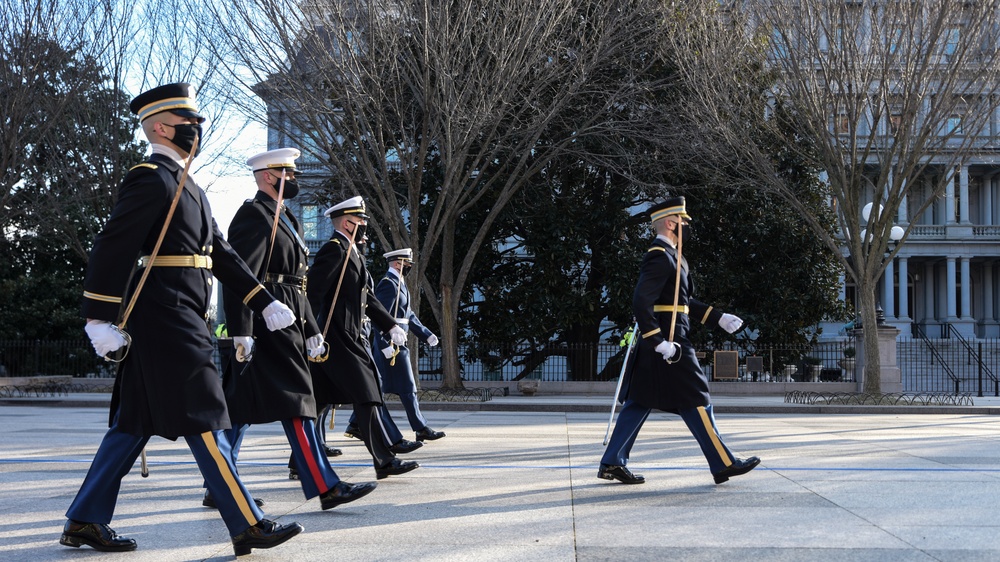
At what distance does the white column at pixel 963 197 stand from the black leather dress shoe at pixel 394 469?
51.8 metres

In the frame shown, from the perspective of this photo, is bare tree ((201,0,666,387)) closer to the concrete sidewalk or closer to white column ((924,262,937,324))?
the concrete sidewalk

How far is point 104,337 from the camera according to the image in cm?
484

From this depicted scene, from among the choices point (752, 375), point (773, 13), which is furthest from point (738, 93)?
point (752, 375)

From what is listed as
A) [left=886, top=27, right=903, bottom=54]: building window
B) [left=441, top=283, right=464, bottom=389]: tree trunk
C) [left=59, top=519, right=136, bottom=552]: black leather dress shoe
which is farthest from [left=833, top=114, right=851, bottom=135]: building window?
[left=59, top=519, right=136, bottom=552]: black leather dress shoe

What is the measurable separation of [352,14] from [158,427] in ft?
49.0

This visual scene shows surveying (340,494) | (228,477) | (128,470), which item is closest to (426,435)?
(340,494)

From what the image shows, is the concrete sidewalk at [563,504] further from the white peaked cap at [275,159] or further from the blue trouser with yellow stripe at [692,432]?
the white peaked cap at [275,159]

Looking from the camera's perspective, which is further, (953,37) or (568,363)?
(568,363)

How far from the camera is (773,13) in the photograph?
64.1 ft

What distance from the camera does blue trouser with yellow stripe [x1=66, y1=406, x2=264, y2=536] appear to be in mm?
5098

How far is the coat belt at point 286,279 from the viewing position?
6.71 m

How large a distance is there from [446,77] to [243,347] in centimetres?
1379

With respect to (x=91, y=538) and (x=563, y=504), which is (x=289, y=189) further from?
(x=563, y=504)

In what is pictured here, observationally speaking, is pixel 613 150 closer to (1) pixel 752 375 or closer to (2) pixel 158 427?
(1) pixel 752 375
